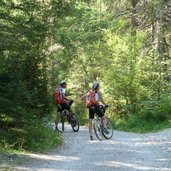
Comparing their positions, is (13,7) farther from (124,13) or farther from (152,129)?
(124,13)

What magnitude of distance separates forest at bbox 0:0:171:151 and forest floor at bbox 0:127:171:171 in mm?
919

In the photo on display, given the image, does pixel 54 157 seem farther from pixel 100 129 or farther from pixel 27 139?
pixel 100 129

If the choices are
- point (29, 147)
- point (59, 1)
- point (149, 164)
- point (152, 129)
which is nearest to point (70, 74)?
point (152, 129)

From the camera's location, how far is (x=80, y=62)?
2766 cm

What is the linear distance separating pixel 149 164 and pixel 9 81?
4454mm

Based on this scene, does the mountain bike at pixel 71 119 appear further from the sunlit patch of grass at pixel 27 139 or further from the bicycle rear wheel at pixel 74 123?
the sunlit patch of grass at pixel 27 139

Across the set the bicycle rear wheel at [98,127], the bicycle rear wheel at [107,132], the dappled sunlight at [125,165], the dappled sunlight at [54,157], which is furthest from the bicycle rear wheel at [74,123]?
the dappled sunlight at [125,165]

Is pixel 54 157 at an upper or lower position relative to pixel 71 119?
lower

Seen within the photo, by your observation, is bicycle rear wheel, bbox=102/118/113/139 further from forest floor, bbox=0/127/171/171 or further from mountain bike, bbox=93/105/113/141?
forest floor, bbox=0/127/171/171

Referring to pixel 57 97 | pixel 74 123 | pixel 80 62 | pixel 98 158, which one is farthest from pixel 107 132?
pixel 80 62

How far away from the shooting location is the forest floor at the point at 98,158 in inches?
356

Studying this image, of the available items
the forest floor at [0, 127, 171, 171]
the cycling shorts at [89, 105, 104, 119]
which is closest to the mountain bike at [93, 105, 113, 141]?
the cycling shorts at [89, 105, 104, 119]

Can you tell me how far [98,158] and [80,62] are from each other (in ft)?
58.6

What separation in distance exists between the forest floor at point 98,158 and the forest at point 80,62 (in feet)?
3.02
